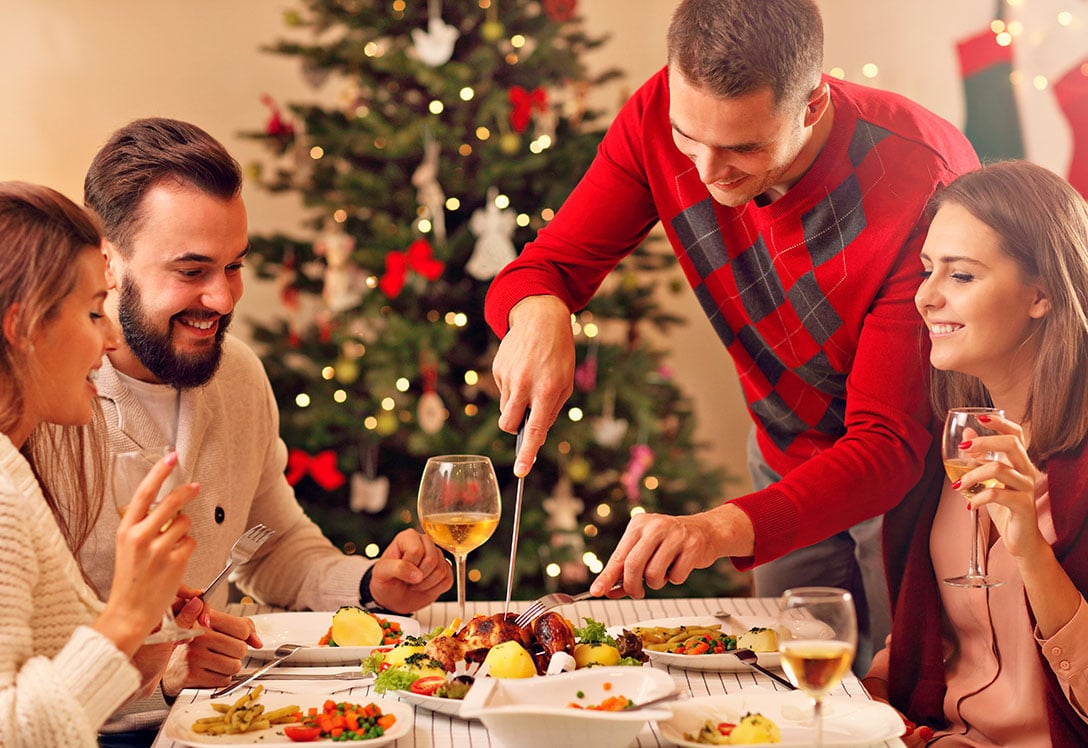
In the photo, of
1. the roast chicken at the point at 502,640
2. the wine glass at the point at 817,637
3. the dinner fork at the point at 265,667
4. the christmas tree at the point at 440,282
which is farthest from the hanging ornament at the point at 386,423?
the wine glass at the point at 817,637

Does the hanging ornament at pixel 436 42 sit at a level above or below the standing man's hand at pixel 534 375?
above

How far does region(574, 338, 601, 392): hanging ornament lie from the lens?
12.8 feet

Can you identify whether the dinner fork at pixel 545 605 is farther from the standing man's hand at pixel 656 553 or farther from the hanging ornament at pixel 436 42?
the hanging ornament at pixel 436 42

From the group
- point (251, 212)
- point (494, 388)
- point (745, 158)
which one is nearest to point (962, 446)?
point (745, 158)

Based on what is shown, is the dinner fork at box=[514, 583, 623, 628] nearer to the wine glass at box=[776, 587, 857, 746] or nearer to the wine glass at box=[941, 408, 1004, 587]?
the wine glass at box=[776, 587, 857, 746]

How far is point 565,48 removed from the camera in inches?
155

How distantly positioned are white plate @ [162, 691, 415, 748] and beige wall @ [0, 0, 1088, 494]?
316cm

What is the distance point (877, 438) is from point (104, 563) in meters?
1.30

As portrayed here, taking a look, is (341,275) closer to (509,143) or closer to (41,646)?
(509,143)

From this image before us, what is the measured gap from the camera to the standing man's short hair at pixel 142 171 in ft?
6.86

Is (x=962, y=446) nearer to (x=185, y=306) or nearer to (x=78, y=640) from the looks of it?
(x=78, y=640)

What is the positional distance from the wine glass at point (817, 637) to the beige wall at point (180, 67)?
3344 mm

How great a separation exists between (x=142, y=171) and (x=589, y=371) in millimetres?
2040

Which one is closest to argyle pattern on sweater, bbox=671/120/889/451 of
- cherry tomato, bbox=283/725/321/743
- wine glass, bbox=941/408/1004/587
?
wine glass, bbox=941/408/1004/587
